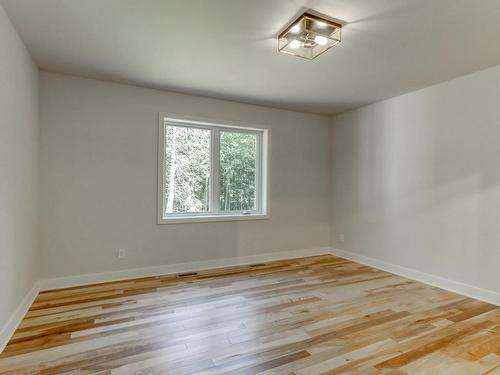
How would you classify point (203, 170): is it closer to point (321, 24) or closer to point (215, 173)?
point (215, 173)

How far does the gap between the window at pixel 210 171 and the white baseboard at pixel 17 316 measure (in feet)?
4.84

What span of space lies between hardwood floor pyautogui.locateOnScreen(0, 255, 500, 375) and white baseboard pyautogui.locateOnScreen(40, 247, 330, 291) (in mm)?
137

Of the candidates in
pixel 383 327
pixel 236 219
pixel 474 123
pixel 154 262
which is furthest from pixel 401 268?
pixel 154 262

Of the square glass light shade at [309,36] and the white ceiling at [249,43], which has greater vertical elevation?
the white ceiling at [249,43]

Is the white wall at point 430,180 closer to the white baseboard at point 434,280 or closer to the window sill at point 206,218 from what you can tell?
the white baseboard at point 434,280

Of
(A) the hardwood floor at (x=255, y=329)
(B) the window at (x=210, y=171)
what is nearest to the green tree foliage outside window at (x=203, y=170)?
(B) the window at (x=210, y=171)

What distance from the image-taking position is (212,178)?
410 cm

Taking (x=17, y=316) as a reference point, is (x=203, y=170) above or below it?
above

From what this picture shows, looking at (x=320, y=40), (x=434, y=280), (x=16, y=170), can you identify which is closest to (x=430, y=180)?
(x=434, y=280)

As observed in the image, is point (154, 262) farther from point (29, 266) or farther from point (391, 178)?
point (391, 178)

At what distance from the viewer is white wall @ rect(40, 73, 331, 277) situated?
3.14 m

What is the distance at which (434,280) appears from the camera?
336 centimetres

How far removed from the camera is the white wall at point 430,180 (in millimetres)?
2924

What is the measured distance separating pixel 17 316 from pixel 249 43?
3057mm
